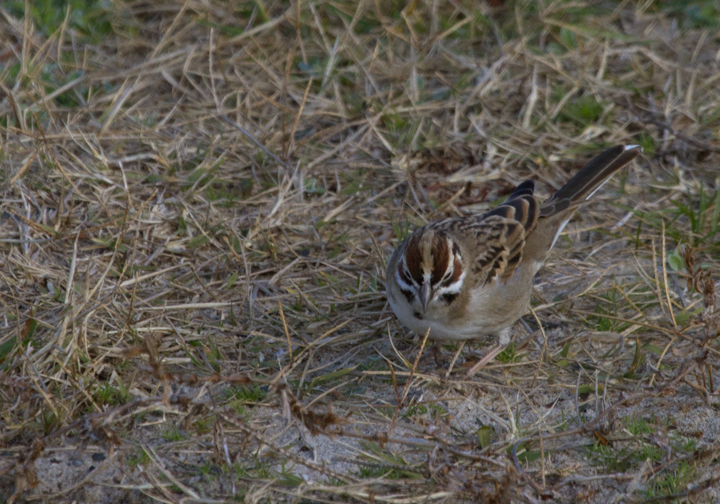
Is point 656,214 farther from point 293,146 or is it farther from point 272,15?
point 272,15

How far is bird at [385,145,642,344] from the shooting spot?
→ 15.4 feet

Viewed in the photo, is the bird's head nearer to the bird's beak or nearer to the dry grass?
the bird's beak

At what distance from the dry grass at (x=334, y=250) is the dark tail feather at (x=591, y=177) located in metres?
0.50

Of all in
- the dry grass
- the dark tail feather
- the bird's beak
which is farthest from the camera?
the dark tail feather

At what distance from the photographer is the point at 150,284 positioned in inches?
220

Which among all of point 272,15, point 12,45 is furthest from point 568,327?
point 12,45

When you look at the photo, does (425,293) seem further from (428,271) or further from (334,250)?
(334,250)

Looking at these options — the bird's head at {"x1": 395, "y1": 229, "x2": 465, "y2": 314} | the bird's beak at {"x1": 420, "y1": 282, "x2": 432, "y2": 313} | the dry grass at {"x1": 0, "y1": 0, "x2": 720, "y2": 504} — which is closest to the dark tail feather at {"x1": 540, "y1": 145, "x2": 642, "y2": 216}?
the dry grass at {"x1": 0, "y1": 0, "x2": 720, "y2": 504}

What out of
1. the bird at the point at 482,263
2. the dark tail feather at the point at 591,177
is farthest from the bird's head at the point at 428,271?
the dark tail feather at the point at 591,177

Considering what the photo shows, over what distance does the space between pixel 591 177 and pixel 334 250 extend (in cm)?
199

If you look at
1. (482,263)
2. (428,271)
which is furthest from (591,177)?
(428,271)

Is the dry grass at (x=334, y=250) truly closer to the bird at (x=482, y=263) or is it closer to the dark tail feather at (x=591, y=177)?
the bird at (x=482, y=263)

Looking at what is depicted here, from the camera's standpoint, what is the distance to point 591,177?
596cm

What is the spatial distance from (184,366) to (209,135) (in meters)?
2.68
